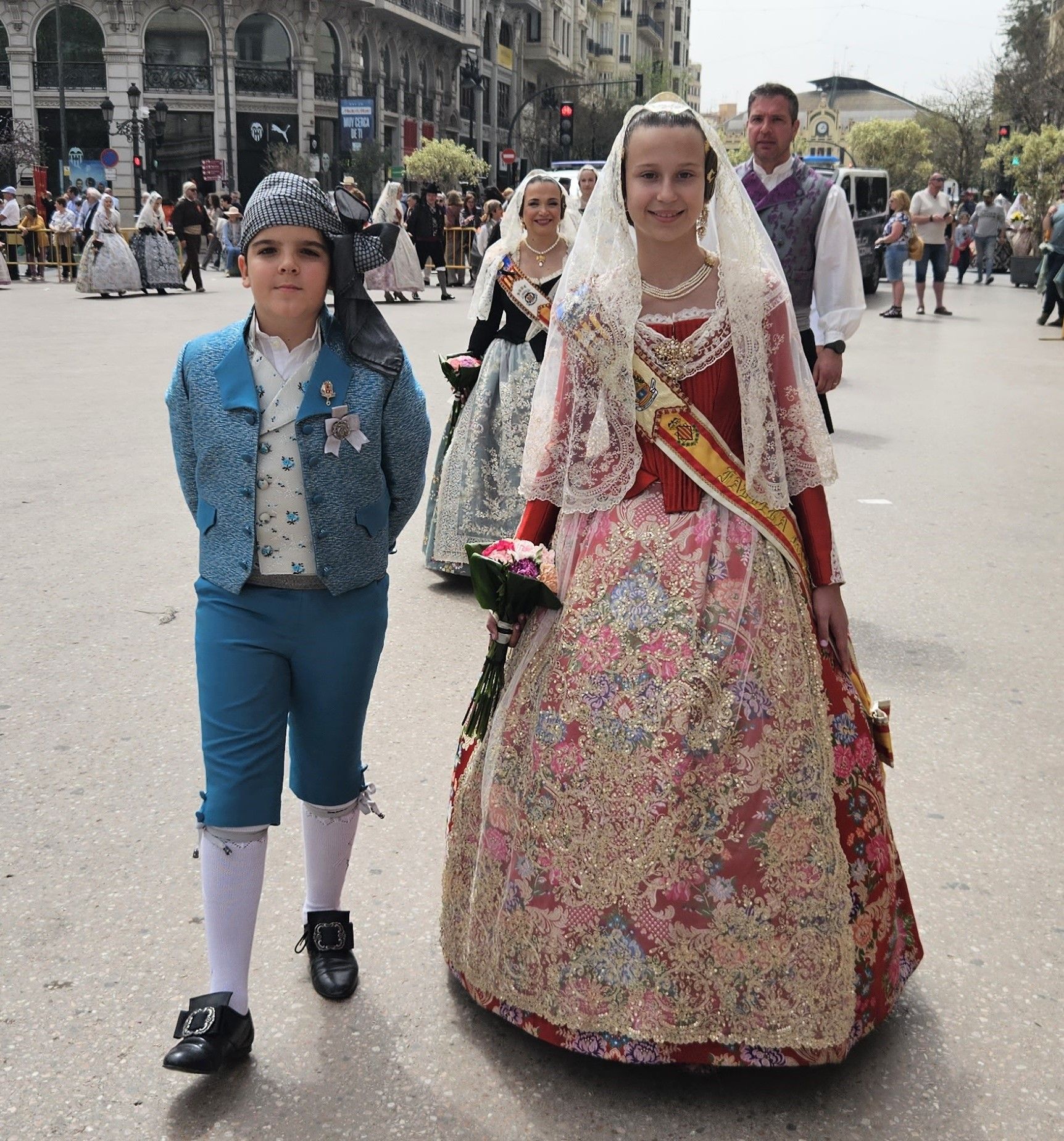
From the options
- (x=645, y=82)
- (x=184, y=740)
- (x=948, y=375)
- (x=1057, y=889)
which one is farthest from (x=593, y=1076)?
(x=645, y=82)

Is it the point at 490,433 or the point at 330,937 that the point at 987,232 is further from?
the point at 330,937

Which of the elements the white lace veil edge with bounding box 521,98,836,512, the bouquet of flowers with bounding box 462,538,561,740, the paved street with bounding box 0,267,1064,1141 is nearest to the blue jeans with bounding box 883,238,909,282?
the paved street with bounding box 0,267,1064,1141

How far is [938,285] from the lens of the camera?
20578 mm

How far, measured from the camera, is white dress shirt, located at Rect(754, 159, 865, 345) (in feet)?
17.6

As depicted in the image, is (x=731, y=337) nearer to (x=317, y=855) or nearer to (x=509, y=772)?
(x=509, y=772)

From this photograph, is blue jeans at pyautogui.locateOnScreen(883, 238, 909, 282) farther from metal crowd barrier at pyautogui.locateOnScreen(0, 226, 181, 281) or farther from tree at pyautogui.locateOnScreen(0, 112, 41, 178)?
tree at pyautogui.locateOnScreen(0, 112, 41, 178)

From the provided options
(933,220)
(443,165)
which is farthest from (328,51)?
(933,220)

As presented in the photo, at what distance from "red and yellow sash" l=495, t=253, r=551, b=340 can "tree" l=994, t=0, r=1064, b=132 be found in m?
35.0

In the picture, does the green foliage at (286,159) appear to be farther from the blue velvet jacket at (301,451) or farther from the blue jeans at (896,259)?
the blue velvet jacket at (301,451)

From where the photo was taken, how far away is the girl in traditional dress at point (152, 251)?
880 inches

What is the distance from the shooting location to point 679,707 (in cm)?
250

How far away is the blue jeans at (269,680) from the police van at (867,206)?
2178 centimetres

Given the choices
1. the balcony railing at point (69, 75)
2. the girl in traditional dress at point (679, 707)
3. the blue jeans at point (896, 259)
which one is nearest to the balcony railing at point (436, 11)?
the balcony railing at point (69, 75)

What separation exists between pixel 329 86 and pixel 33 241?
26595 mm
